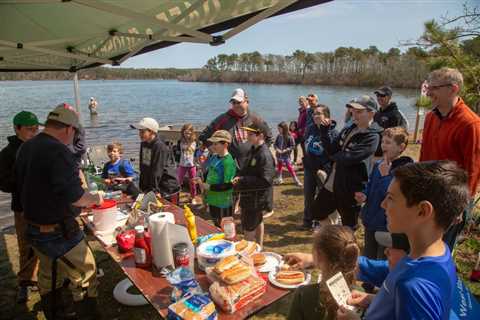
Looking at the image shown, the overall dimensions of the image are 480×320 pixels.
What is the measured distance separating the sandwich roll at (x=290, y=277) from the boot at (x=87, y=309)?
159 cm

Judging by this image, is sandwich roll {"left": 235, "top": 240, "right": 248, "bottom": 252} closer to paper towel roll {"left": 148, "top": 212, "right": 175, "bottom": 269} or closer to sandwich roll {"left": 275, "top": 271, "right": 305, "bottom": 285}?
sandwich roll {"left": 275, "top": 271, "right": 305, "bottom": 285}

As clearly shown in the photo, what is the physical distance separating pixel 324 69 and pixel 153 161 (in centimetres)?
9205

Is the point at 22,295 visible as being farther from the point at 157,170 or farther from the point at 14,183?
the point at 157,170

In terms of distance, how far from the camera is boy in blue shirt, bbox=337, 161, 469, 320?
98 cm

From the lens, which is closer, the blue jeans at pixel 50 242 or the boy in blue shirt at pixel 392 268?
the boy in blue shirt at pixel 392 268

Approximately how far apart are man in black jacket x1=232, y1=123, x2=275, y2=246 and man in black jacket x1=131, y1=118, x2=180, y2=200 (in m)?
1.09

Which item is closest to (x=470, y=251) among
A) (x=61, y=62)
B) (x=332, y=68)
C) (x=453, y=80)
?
(x=453, y=80)

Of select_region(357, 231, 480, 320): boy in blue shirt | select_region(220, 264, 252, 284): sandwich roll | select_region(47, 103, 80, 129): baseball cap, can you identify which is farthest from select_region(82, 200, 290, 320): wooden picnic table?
select_region(47, 103, 80, 129): baseball cap

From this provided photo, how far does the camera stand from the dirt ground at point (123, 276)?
117 inches

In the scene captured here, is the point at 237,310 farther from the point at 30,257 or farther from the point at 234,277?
the point at 30,257

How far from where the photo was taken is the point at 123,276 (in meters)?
3.56

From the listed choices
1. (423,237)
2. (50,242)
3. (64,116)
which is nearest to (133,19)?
(64,116)

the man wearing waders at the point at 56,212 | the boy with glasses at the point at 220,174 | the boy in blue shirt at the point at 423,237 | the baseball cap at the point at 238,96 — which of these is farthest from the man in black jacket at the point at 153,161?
the boy in blue shirt at the point at 423,237

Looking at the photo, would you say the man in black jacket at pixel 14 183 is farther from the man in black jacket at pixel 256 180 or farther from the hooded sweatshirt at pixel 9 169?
the man in black jacket at pixel 256 180
